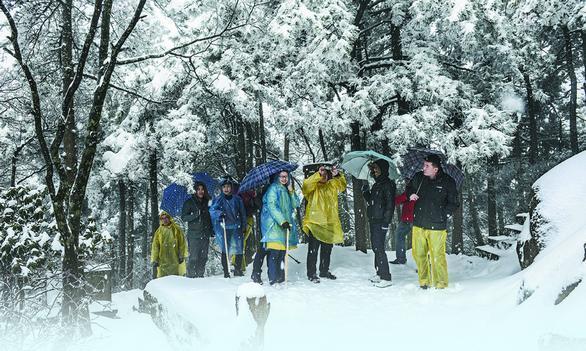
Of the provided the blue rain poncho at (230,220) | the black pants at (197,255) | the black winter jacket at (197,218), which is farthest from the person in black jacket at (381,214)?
the black pants at (197,255)

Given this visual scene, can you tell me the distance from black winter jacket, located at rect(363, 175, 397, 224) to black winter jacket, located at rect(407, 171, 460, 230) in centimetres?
76

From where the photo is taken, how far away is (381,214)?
299 inches

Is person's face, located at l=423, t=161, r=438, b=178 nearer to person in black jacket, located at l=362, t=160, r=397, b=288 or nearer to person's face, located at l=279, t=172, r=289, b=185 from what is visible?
person in black jacket, located at l=362, t=160, r=397, b=288

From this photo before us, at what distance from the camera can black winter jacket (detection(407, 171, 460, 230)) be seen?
6.71 meters

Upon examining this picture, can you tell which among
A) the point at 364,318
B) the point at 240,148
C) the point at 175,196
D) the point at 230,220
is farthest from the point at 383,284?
the point at 240,148

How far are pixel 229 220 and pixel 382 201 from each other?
2.92m

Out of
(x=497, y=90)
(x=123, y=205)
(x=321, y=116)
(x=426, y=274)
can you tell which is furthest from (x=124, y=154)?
(x=497, y=90)

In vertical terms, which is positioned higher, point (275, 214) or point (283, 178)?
point (283, 178)

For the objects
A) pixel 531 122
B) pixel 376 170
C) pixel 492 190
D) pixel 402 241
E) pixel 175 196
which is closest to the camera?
pixel 376 170

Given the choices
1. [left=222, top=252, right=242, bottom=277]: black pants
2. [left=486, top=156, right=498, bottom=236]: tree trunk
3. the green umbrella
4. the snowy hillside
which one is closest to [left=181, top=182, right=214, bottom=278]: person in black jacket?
[left=222, top=252, right=242, bottom=277]: black pants

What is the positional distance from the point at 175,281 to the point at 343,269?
3189mm

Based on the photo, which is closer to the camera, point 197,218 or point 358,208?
point 197,218

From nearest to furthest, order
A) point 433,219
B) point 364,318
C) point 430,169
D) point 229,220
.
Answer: point 364,318 < point 433,219 < point 430,169 < point 229,220

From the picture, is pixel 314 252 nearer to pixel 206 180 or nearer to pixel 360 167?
→ pixel 360 167
